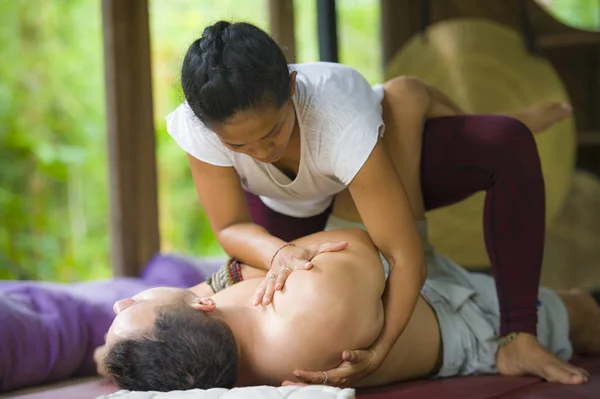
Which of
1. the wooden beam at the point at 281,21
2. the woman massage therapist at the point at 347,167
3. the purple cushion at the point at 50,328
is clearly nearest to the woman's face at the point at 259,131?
the woman massage therapist at the point at 347,167

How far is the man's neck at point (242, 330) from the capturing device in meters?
1.41

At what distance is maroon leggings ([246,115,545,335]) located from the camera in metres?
1.68

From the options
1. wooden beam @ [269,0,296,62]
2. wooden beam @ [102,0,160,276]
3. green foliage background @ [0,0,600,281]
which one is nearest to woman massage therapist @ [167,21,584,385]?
wooden beam @ [102,0,160,276]

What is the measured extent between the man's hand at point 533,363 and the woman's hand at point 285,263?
46 centimetres

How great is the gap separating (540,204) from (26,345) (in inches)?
48.5

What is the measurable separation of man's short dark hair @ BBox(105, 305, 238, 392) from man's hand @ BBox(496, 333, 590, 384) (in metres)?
0.65

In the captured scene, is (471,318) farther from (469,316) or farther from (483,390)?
(483,390)

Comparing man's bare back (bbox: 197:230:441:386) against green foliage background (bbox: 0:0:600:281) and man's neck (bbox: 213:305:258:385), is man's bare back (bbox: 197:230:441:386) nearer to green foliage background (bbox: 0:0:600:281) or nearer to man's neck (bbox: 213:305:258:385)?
man's neck (bbox: 213:305:258:385)

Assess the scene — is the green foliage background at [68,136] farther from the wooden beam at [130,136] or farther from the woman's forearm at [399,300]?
the woman's forearm at [399,300]

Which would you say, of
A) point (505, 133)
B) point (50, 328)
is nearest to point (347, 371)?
point (505, 133)

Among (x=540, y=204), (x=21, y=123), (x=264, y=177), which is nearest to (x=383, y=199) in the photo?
(x=264, y=177)

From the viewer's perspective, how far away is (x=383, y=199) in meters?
1.47

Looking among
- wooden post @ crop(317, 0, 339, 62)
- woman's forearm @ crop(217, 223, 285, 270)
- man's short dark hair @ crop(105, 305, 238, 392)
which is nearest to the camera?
man's short dark hair @ crop(105, 305, 238, 392)

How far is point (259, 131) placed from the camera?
134 centimetres
